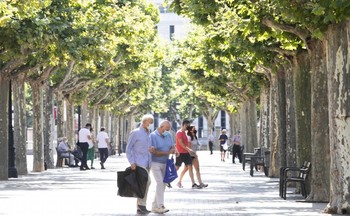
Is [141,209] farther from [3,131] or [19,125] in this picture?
[19,125]

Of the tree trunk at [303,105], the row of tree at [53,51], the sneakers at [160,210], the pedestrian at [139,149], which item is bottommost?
the sneakers at [160,210]

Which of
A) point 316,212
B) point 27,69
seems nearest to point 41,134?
point 27,69

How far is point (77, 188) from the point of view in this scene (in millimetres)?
30406

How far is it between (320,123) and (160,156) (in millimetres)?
3826

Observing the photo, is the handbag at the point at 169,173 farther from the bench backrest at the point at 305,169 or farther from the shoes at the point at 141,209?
the bench backrest at the point at 305,169

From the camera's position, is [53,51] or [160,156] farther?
[53,51]

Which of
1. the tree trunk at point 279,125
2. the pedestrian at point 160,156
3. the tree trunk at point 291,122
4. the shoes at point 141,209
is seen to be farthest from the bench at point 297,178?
the tree trunk at point 279,125

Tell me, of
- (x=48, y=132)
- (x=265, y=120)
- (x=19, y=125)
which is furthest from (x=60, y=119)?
(x=19, y=125)

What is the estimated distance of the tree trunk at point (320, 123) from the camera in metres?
23.2

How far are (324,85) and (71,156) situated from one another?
2861 centimetres

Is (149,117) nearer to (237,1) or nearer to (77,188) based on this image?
(237,1)

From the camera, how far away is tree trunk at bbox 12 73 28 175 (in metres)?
39.1

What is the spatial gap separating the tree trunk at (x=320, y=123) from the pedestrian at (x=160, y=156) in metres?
3.35

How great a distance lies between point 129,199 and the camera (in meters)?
25.3
